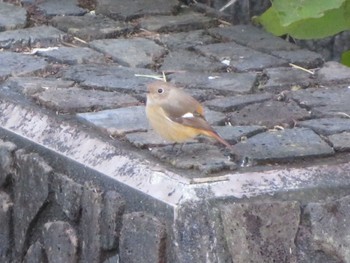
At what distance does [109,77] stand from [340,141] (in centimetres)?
104

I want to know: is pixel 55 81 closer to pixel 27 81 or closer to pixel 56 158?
pixel 27 81

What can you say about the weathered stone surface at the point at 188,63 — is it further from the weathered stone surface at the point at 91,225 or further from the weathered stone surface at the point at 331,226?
the weathered stone surface at the point at 331,226

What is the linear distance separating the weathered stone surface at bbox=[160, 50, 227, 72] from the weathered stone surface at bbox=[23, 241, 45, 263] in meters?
0.99

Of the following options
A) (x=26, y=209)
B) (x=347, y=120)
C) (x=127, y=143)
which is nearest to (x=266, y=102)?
(x=347, y=120)

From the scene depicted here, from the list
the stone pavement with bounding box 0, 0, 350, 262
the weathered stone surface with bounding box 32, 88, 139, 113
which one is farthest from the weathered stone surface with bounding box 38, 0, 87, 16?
the weathered stone surface with bounding box 32, 88, 139, 113

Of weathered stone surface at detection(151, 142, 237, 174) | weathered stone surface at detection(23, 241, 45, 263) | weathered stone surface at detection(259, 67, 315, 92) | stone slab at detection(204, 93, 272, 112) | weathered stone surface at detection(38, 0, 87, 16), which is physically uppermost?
weathered stone surface at detection(151, 142, 237, 174)

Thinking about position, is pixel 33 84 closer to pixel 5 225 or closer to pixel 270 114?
pixel 5 225

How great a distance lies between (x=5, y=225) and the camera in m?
3.89

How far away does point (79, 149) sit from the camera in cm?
360

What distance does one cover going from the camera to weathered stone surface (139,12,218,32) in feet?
16.4

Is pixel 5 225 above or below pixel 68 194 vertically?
below

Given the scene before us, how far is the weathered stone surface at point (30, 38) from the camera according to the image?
4.68 meters

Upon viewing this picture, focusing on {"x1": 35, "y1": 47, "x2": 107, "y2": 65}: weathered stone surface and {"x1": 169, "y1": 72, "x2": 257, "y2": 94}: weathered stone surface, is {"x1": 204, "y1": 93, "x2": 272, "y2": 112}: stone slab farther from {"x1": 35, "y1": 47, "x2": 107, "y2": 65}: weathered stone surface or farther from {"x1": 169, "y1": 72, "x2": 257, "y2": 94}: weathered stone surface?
{"x1": 35, "y1": 47, "x2": 107, "y2": 65}: weathered stone surface

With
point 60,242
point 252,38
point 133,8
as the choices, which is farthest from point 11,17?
point 60,242
